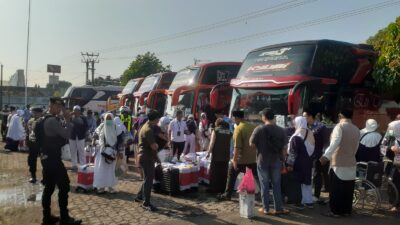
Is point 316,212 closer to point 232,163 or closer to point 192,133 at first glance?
point 232,163

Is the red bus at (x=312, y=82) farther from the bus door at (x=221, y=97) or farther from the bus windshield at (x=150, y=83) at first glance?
the bus windshield at (x=150, y=83)

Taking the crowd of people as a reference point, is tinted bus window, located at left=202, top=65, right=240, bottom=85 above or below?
above

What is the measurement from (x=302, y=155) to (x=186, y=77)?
9447 mm

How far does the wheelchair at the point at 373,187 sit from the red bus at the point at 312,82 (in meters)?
2.17

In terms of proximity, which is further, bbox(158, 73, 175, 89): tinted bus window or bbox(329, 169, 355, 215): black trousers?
bbox(158, 73, 175, 89): tinted bus window

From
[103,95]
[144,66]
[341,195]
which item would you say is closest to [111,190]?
[341,195]

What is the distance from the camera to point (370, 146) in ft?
26.0

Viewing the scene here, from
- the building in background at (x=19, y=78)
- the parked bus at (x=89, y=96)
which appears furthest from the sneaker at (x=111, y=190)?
the building in background at (x=19, y=78)

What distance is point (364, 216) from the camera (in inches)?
289

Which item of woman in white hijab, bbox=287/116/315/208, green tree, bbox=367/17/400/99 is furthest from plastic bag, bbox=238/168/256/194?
green tree, bbox=367/17/400/99

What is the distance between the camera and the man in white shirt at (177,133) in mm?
12812

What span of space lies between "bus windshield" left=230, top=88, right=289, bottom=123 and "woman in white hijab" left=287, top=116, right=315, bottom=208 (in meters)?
2.28

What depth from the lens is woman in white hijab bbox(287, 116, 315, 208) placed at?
25.4ft

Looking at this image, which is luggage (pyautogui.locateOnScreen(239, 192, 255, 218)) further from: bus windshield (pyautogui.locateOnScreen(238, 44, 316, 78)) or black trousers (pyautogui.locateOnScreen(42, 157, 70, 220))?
bus windshield (pyautogui.locateOnScreen(238, 44, 316, 78))
